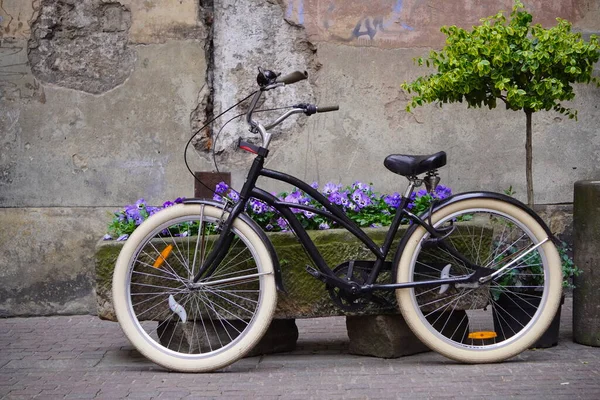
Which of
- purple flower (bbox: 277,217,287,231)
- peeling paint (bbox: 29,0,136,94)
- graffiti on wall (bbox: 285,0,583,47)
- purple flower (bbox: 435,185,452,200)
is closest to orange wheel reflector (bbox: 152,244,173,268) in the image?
purple flower (bbox: 277,217,287,231)

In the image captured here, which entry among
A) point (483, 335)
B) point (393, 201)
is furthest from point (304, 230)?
point (483, 335)

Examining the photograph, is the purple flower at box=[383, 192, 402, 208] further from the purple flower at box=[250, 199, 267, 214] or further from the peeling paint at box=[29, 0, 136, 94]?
the peeling paint at box=[29, 0, 136, 94]

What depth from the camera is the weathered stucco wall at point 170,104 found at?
6996 mm

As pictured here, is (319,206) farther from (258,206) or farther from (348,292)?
(348,292)

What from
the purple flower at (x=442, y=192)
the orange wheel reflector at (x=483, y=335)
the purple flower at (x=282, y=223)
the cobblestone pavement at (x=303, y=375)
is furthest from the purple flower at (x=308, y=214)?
the orange wheel reflector at (x=483, y=335)

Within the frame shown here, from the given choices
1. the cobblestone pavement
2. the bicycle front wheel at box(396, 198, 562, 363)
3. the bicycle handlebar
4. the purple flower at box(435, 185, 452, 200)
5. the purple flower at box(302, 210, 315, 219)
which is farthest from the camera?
the purple flower at box(435, 185, 452, 200)

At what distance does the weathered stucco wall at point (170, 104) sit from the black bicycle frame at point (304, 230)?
1928 millimetres

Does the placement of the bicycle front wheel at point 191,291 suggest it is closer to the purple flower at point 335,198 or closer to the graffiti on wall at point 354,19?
the purple flower at point 335,198

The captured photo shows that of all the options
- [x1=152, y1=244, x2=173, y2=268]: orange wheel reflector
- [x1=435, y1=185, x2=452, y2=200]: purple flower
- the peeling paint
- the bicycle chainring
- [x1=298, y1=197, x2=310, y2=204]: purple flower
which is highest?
the peeling paint

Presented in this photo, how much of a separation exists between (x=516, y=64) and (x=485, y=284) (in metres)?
1.30

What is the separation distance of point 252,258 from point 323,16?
2.53 meters

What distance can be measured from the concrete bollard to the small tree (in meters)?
0.60

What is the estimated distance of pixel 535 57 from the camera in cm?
528

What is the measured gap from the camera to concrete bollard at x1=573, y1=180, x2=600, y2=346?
17.9 ft
